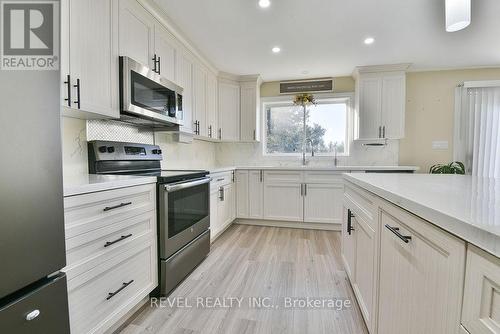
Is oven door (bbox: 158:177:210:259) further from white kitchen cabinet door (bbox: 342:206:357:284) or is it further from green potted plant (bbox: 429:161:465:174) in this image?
green potted plant (bbox: 429:161:465:174)

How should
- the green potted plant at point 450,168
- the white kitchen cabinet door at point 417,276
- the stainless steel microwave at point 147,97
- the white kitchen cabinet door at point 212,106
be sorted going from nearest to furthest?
1. the white kitchen cabinet door at point 417,276
2. the stainless steel microwave at point 147,97
3. the green potted plant at point 450,168
4. the white kitchen cabinet door at point 212,106

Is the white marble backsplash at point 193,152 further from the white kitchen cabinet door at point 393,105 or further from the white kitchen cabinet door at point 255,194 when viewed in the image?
the white kitchen cabinet door at point 255,194

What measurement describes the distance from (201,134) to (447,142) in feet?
12.1

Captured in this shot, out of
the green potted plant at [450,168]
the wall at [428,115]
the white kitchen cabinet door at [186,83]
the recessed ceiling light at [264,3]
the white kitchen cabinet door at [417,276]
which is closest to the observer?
the white kitchen cabinet door at [417,276]

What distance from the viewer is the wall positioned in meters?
3.57

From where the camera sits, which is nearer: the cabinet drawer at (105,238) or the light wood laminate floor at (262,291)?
the cabinet drawer at (105,238)

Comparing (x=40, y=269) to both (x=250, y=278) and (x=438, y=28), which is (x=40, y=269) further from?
Answer: (x=438, y=28)

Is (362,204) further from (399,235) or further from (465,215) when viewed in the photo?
(465,215)

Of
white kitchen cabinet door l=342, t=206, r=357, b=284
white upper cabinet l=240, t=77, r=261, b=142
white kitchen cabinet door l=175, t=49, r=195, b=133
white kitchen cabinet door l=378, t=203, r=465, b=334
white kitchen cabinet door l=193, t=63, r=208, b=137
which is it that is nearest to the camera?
white kitchen cabinet door l=378, t=203, r=465, b=334

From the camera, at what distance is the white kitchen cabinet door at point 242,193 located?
363 centimetres

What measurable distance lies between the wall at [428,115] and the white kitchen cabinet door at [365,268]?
9.10 feet

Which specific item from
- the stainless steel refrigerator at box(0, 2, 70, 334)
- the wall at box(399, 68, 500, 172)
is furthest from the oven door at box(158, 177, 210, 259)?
the wall at box(399, 68, 500, 172)

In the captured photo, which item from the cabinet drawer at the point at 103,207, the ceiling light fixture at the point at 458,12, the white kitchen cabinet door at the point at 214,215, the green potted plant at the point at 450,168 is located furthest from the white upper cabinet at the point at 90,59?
the green potted plant at the point at 450,168

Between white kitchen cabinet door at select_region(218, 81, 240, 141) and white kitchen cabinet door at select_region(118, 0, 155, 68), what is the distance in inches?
67.8
